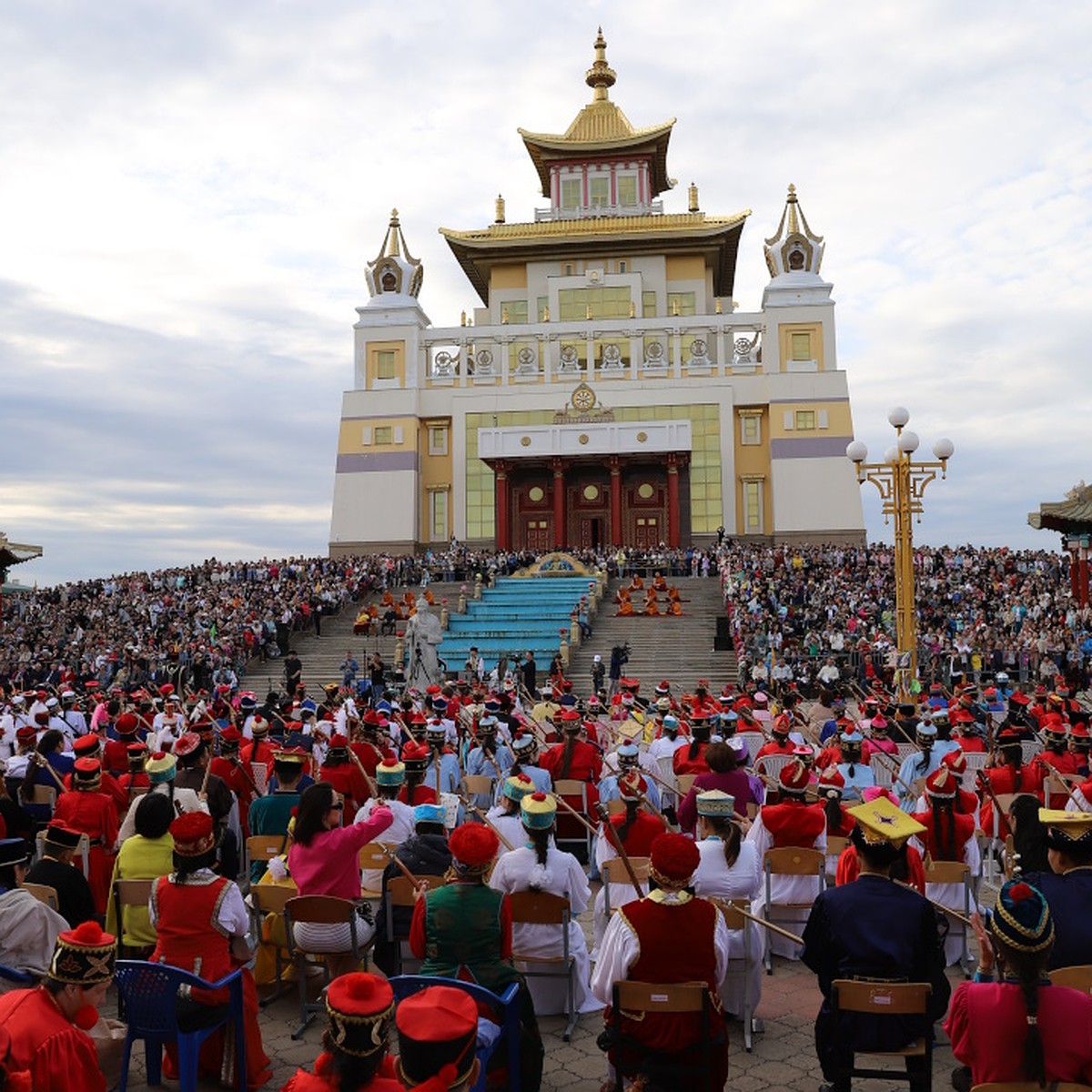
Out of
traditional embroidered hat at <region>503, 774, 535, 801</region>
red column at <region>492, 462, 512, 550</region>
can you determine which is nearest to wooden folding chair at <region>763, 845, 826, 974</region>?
traditional embroidered hat at <region>503, 774, 535, 801</region>

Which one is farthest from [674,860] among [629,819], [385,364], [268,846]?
[385,364]

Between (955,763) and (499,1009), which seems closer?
(499,1009)

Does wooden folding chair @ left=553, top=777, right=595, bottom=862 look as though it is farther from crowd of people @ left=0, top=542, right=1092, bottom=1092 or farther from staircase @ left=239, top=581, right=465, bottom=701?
staircase @ left=239, top=581, right=465, bottom=701

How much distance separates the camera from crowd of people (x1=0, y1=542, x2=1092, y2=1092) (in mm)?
4070

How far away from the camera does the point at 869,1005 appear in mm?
5012

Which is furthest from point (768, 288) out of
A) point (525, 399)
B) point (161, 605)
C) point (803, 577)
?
point (161, 605)

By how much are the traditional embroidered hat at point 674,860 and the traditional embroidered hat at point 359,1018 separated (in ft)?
6.54

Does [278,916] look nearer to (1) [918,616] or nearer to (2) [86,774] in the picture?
(2) [86,774]

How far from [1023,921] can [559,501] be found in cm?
4328

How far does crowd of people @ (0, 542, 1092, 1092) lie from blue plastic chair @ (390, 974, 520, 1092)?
0.05 metres

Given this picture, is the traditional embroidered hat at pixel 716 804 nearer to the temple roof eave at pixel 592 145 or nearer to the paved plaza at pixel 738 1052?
the paved plaza at pixel 738 1052

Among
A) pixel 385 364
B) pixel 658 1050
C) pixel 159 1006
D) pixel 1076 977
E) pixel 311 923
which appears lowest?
pixel 658 1050

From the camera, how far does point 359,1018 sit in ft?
11.1

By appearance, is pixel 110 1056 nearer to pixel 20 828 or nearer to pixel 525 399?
pixel 20 828
